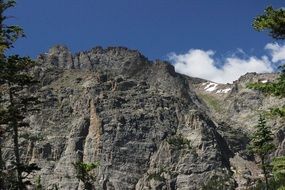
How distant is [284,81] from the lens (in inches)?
972

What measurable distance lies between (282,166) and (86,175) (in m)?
48.4

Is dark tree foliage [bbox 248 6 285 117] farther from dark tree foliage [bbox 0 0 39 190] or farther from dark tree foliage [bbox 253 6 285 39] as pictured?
dark tree foliage [bbox 0 0 39 190]

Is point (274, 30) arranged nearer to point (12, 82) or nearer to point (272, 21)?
point (272, 21)

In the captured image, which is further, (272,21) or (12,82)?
(12,82)

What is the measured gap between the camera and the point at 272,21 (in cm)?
2553

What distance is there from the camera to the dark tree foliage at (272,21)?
25328mm

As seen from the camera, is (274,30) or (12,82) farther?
(12,82)

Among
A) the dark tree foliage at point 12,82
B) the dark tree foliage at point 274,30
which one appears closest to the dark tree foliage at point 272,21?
the dark tree foliage at point 274,30

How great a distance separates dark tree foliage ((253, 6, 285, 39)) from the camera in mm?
25328

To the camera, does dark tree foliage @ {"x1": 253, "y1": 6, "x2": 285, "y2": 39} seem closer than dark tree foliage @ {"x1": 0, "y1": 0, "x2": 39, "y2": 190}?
Yes

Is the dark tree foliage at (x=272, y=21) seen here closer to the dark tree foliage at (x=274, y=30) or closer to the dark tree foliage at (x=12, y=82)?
the dark tree foliage at (x=274, y=30)

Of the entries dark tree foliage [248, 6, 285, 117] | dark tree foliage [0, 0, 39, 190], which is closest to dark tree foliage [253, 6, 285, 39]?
dark tree foliage [248, 6, 285, 117]

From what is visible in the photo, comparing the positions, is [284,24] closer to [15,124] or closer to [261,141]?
[15,124]

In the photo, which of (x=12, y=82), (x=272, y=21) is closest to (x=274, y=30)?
(x=272, y=21)
